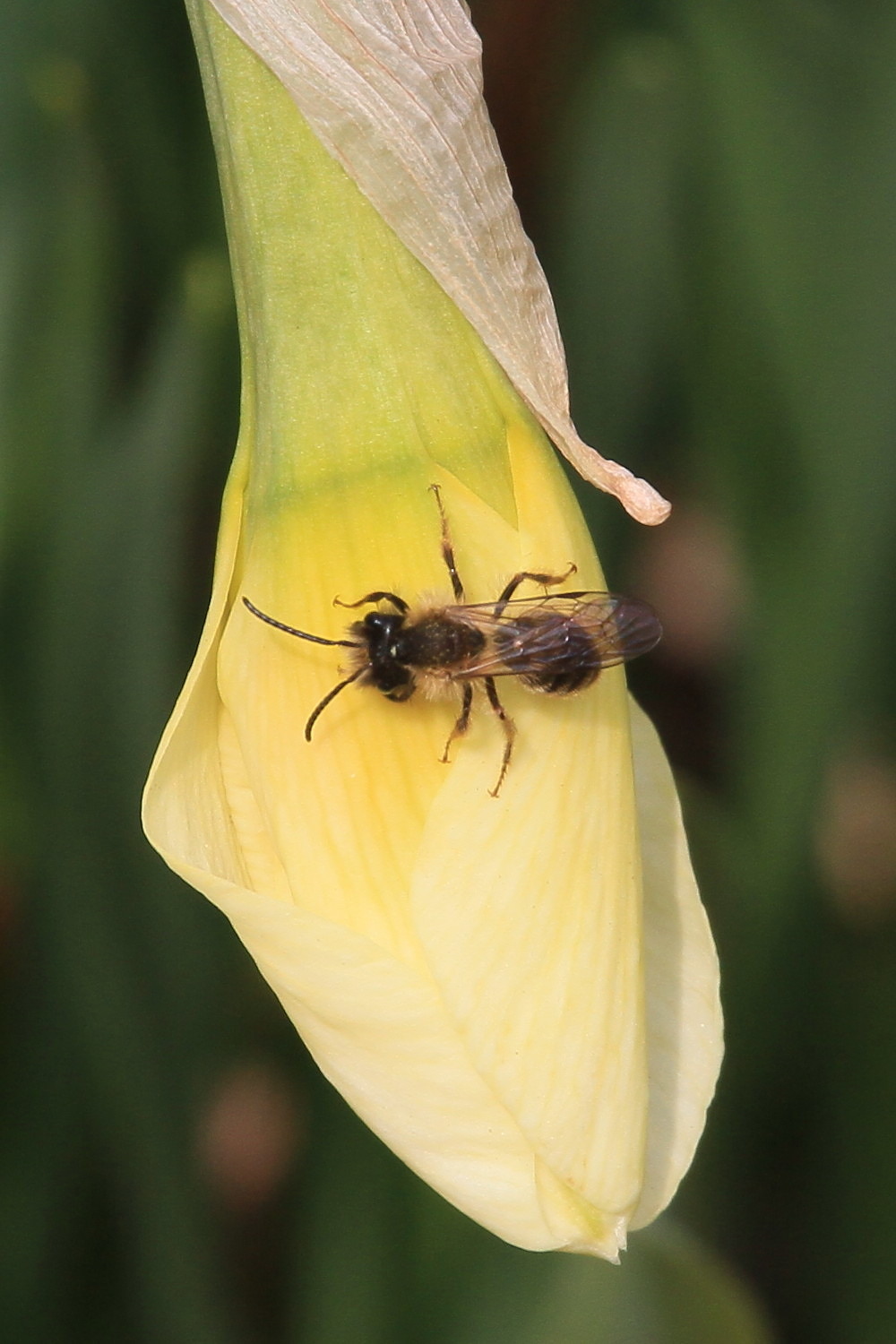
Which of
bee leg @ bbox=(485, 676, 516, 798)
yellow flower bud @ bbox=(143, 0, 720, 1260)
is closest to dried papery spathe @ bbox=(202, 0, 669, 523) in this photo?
yellow flower bud @ bbox=(143, 0, 720, 1260)

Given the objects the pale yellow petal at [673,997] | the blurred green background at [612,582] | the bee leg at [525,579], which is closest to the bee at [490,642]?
the bee leg at [525,579]

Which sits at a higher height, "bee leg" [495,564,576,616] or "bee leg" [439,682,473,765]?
"bee leg" [495,564,576,616]

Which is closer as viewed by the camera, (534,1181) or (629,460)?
(534,1181)

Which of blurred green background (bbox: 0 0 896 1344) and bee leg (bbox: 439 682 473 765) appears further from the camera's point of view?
blurred green background (bbox: 0 0 896 1344)

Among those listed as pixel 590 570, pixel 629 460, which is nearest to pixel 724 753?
pixel 629 460

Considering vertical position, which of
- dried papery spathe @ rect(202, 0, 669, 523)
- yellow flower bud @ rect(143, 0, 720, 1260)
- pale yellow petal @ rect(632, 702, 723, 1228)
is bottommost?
pale yellow petal @ rect(632, 702, 723, 1228)

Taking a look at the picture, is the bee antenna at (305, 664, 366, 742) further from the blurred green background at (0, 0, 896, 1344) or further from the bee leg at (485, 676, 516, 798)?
the blurred green background at (0, 0, 896, 1344)

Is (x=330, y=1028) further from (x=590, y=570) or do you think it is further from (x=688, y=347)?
(x=688, y=347)

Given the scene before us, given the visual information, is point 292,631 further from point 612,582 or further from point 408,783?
point 612,582
